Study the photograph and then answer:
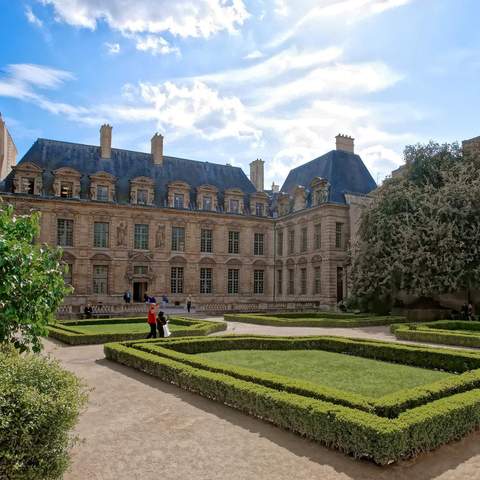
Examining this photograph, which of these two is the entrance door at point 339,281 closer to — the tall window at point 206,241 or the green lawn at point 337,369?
the tall window at point 206,241

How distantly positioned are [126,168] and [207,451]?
3541 centimetres

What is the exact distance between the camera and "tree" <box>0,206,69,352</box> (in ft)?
20.6

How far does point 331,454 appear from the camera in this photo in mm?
6180

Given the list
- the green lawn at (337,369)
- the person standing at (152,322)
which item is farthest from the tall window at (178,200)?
the green lawn at (337,369)

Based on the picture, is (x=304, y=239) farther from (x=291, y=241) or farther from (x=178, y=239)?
(x=178, y=239)

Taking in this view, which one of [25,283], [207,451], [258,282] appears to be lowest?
[207,451]

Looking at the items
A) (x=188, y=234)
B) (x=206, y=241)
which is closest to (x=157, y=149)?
(x=188, y=234)

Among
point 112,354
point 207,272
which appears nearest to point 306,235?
point 207,272

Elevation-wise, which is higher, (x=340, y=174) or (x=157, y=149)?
(x=157, y=149)

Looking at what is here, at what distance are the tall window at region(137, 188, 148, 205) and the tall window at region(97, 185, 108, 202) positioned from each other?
2541 mm

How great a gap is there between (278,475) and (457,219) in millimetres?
22576

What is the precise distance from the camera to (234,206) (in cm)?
4194

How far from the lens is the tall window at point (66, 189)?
116 feet

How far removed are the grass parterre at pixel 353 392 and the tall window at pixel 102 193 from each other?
24945mm
